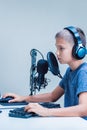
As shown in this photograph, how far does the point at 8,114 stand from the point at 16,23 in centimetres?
134

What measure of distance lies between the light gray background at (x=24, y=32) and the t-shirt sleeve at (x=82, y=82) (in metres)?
1.14

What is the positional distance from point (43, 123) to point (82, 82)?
1.20ft

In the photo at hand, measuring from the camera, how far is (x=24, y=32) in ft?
8.62

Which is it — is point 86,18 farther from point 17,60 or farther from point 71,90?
point 71,90

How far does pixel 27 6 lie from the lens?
2621mm

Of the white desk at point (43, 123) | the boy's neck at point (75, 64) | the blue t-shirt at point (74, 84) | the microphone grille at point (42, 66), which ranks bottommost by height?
the white desk at point (43, 123)

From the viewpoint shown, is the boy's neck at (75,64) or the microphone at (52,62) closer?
the boy's neck at (75,64)

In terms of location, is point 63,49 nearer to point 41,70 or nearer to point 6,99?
point 6,99

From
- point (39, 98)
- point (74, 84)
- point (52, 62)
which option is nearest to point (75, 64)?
point (74, 84)

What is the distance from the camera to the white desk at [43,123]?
1176mm

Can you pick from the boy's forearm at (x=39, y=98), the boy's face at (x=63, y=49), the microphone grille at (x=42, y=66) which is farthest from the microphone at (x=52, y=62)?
the boy's face at (x=63, y=49)

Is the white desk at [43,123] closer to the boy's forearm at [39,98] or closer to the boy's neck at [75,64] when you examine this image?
the boy's neck at [75,64]

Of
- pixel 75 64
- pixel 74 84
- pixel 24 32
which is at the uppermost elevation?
pixel 24 32

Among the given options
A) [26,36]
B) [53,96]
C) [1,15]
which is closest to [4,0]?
[1,15]
